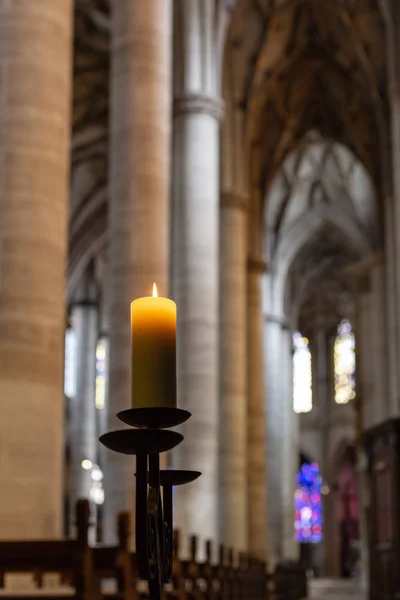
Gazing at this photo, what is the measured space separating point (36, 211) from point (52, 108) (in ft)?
2.42

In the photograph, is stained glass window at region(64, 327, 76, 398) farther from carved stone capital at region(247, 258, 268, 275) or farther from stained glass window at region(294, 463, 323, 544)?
stained glass window at region(294, 463, 323, 544)

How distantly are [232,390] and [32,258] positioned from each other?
13.8m

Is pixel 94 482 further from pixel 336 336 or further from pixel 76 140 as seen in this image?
pixel 336 336

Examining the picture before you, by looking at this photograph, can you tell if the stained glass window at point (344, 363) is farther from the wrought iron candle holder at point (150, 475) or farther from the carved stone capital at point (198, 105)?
the wrought iron candle holder at point (150, 475)

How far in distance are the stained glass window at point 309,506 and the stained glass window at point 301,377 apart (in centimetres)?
233

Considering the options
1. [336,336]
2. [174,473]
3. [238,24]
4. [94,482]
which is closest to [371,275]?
[238,24]

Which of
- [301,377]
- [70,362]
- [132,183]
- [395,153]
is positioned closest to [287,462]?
[70,362]

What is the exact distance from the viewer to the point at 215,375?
51.0 feet

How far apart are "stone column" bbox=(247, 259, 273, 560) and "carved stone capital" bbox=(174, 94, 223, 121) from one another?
8877mm

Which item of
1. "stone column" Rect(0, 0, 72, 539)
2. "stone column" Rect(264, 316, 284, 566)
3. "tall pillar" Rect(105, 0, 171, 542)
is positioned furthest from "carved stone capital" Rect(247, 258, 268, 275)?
"stone column" Rect(0, 0, 72, 539)

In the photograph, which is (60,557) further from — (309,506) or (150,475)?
(309,506)

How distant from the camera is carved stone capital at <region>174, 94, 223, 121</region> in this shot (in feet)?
54.3

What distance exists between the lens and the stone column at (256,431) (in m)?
24.0

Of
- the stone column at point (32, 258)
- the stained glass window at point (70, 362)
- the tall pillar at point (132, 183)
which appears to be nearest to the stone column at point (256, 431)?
the stained glass window at point (70, 362)
